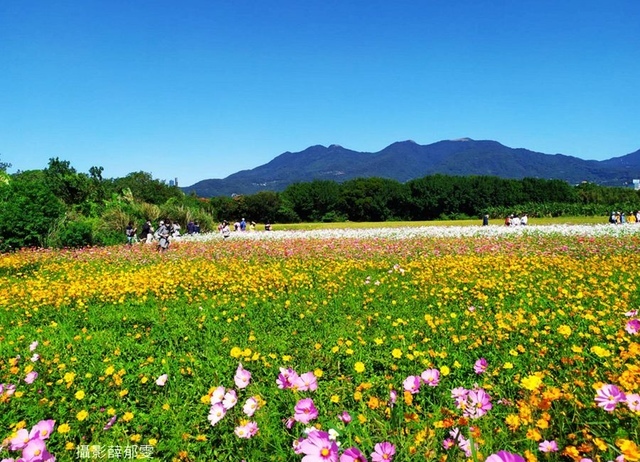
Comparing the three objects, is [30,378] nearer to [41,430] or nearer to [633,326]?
[41,430]

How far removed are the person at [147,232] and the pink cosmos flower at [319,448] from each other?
2068 centimetres

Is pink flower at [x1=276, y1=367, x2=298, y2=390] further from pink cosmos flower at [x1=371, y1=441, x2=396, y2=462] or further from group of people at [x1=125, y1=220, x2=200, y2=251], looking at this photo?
group of people at [x1=125, y1=220, x2=200, y2=251]

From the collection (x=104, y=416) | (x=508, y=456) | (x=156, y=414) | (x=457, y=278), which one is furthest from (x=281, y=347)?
(x=457, y=278)

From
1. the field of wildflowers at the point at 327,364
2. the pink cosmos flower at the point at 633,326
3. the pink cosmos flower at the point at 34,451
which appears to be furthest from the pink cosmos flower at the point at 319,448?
the pink cosmos flower at the point at 633,326

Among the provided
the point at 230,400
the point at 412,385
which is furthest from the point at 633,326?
the point at 230,400

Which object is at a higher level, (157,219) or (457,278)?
(157,219)

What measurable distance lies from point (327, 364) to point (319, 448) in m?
2.88

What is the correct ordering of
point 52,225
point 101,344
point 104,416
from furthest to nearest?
point 52,225 → point 101,344 → point 104,416

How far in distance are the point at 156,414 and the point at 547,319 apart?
473 centimetres

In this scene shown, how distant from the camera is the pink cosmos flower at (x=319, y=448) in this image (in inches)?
56.4

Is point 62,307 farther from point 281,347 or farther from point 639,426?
point 639,426

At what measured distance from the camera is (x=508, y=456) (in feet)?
3.78

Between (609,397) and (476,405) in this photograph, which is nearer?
(609,397)

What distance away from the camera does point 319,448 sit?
1.46 metres
